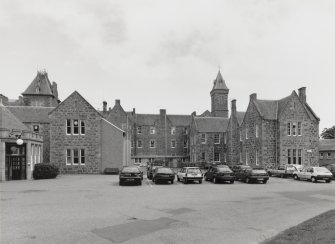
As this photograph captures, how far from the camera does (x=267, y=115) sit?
1651 inches

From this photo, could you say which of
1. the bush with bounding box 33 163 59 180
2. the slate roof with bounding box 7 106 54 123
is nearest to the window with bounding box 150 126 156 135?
the slate roof with bounding box 7 106 54 123

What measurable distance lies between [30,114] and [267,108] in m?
36.6

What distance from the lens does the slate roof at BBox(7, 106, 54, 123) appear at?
44.9 m

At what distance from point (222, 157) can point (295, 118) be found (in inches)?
864

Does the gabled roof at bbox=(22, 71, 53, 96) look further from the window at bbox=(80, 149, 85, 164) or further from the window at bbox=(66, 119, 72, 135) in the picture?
the window at bbox=(80, 149, 85, 164)

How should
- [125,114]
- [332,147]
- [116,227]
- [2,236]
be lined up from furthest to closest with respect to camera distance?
[125,114] → [332,147] → [116,227] → [2,236]

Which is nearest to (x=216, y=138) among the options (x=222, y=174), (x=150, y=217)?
(x=222, y=174)

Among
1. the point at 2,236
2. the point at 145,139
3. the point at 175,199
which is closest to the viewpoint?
the point at 2,236

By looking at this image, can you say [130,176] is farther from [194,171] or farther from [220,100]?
[220,100]

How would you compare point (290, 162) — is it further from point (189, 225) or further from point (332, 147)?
point (189, 225)

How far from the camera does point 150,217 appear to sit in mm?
11695

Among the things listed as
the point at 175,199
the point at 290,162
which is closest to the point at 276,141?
the point at 290,162

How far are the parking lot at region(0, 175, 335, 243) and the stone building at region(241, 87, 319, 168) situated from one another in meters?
23.5

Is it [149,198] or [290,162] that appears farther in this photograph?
[290,162]
